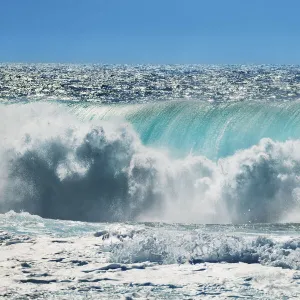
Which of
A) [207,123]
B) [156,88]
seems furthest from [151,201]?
[156,88]

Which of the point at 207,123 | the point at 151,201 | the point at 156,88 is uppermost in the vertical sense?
the point at 156,88

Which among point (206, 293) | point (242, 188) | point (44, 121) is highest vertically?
point (44, 121)

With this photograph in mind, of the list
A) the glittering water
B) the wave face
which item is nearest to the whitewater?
the wave face

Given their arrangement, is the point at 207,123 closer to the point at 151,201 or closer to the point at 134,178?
the point at 134,178

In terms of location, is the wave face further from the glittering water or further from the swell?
the glittering water

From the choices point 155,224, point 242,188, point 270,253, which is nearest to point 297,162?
point 242,188

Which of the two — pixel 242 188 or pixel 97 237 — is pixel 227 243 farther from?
pixel 242 188
